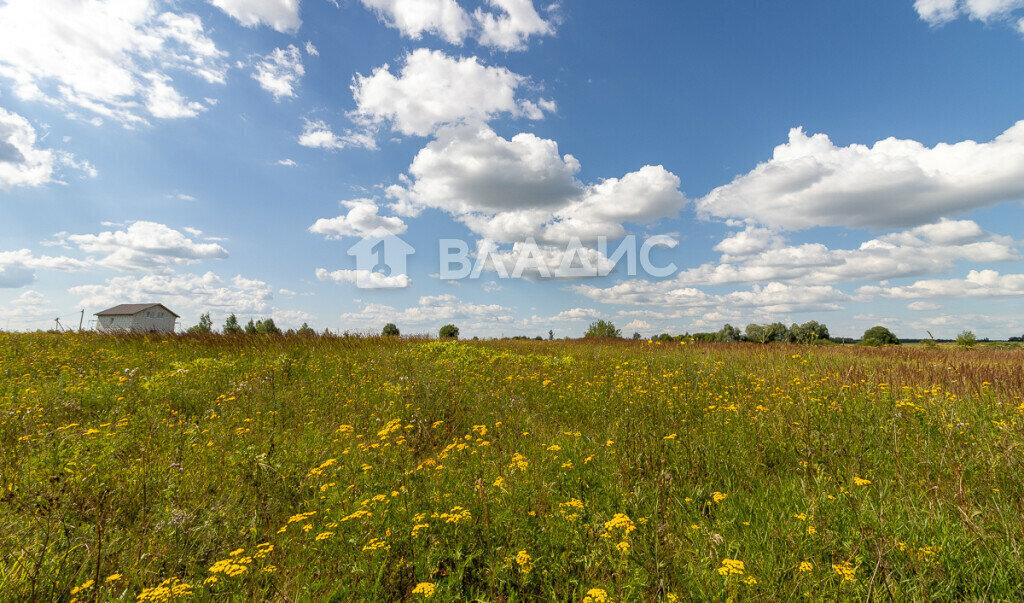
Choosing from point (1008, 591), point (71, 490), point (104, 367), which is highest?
point (104, 367)

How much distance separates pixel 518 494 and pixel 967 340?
23.4m

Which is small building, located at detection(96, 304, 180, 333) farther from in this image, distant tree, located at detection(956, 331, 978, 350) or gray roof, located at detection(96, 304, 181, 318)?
distant tree, located at detection(956, 331, 978, 350)

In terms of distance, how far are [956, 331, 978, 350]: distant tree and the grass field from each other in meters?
13.6

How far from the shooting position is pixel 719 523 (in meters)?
2.80

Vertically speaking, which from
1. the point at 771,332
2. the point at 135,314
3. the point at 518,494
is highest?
the point at 135,314

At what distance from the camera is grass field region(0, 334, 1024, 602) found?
228 centimetres

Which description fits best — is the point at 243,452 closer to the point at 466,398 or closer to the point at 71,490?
the point at 71,490

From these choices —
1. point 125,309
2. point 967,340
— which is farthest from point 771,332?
point 125,309

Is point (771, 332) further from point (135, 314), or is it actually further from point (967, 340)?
point (135, 314)

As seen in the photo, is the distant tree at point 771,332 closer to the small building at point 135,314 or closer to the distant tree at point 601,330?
the distant tree at point 601,330

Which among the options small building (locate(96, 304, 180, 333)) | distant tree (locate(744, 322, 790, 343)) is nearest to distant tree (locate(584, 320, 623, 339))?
distant tree (locate(744, 322, 790, 343))

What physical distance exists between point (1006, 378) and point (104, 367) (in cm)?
1809

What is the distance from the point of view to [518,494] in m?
3.17

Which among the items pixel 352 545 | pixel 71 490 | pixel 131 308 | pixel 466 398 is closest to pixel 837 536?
pixel 352 545
